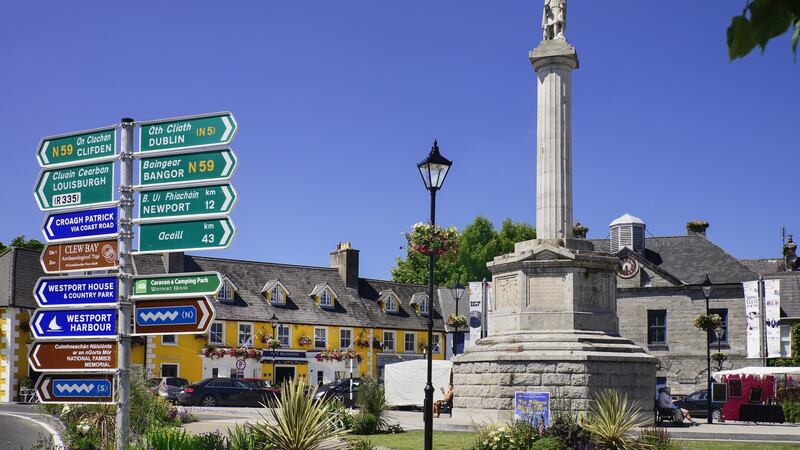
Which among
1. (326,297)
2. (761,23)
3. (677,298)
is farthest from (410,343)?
(761,23)

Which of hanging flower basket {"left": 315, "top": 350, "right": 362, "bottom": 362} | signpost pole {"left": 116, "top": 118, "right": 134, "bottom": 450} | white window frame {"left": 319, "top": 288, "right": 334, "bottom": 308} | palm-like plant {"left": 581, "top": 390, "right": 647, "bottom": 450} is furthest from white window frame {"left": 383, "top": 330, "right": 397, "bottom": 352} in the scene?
signpost pole {"left": 116, "top": 118, "right": 134, "bottom": 450}

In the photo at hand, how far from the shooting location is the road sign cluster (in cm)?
917

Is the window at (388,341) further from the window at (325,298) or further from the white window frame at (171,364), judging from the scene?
the white window frame at (171,364)

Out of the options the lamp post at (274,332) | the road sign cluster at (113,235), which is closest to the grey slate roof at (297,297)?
the lamp post at (274,332)

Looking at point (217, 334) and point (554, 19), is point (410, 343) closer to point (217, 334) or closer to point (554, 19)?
point (217, 334)

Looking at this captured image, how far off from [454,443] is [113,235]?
34.1 feet

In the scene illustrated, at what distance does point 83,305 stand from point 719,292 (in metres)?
42.8

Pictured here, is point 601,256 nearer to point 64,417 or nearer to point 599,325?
point 599,325

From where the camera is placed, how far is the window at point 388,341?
6198 cm

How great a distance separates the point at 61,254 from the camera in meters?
10.1

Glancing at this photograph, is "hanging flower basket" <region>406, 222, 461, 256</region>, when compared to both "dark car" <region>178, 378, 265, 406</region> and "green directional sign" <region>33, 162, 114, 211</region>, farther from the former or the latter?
"dark car" <region>178, 378, 265, 406</region>

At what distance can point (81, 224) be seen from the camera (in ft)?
32.7

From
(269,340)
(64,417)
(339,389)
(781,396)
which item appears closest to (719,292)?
(781,396)

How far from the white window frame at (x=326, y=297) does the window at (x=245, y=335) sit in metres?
6.08
